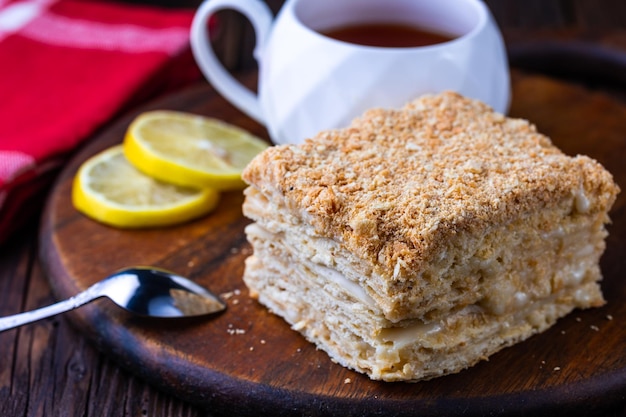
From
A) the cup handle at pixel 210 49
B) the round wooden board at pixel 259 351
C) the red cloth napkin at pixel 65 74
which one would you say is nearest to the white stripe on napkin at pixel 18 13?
the red cloth napkin at pixel 65 74

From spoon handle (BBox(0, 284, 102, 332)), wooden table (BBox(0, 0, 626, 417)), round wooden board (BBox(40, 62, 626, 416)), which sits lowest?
wooden table (BBox(0, 0, 626, 417))

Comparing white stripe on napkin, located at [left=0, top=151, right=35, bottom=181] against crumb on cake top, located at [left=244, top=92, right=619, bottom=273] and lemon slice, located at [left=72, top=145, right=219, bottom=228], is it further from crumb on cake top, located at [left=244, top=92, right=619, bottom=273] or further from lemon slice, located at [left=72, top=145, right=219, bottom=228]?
crumb on cake top, located at [left=244, top=92, right=619, bottom=273]

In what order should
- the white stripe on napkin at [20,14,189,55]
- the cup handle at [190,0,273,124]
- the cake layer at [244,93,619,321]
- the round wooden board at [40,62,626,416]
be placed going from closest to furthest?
1. the cake layer at [244,93,619,321]
2. the round wooden board at [40,62,626,416]
3. the cup handle at [190,0,273,124]
4. the white stripe on napkin at [20,14,189,55]

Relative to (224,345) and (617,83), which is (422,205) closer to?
(224,345)

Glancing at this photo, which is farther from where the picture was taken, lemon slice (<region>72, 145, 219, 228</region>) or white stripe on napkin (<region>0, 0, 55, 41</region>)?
white stripe on napkin (<region>0, 0, 55, 41</region>)

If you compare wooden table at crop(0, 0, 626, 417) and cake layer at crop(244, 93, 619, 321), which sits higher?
cake layer at crop(244, 93, 619, 321)

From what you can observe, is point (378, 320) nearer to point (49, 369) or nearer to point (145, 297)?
point (145, 297)

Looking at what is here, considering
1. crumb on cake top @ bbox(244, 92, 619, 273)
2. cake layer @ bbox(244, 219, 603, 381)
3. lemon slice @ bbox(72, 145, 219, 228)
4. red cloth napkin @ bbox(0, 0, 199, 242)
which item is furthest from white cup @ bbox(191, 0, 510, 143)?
cake layer @ bbox(244, 219, 603, 381)
